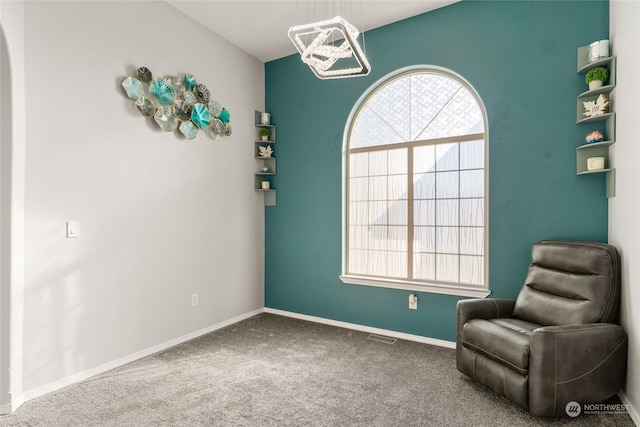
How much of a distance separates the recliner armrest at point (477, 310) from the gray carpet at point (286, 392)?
0.33 meters

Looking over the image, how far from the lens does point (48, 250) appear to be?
2.39 metres

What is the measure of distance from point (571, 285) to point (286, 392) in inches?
81.2

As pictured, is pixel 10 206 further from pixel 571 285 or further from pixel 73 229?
pixel 571 285

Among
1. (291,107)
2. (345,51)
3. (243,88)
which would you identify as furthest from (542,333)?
(243,88)

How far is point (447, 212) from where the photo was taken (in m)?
3.34

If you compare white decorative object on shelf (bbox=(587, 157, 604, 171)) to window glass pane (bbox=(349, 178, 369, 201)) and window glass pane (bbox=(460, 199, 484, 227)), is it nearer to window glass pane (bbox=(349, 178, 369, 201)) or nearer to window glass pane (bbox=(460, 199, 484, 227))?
window glass pane (bbox=(460, 199, 484, 227))

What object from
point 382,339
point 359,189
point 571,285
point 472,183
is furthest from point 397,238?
point 571,285

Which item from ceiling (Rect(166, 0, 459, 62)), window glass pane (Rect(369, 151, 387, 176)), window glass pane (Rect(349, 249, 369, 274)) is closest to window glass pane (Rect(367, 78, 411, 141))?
window glass pane (Rect(369, 151, 387, 176))

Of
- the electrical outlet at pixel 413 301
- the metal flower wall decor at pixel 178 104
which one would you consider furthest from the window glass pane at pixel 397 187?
the metal flower wall decor at pixel 178 104

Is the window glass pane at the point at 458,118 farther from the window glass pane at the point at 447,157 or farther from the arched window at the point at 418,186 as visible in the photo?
the window glass pane at the point at 447,157

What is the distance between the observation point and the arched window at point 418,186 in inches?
127

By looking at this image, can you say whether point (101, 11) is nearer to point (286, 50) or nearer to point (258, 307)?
point (286, 50)

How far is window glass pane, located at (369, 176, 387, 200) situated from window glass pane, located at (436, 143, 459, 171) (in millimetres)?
573

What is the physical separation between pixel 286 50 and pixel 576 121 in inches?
117
